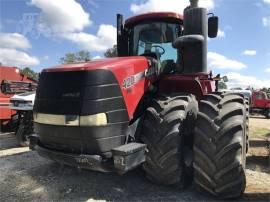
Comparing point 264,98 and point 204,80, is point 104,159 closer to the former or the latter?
point 204,80

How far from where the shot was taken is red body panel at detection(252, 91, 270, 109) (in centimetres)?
2608

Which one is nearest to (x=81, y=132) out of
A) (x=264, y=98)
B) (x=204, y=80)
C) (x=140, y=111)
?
(x=140, y=111)

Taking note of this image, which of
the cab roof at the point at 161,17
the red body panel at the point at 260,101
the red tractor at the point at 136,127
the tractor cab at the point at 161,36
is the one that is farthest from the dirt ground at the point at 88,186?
the red body panel at the point at 260,101

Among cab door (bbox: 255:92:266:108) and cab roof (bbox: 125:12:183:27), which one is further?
cab door (bbox: 255:92:266:108)

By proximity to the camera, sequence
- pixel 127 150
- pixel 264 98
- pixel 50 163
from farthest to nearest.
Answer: pixel 264 98 → pixel 50 163 → pixel 127 150

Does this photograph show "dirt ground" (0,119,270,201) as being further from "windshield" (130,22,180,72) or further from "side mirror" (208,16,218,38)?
"side mirror" (208,16,218,38)

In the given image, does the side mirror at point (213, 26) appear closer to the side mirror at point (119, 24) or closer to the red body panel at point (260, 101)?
the side mirror at point (119, 24)

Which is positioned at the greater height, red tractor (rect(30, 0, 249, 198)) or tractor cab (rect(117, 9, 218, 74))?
tractor cab (rect(117, 9, 218, 74))

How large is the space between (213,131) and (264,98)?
23.9m

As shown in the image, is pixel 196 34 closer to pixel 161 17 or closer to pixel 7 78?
pixel 161 17

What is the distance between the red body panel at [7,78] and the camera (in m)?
9.56

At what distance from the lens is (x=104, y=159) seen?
13.0ft

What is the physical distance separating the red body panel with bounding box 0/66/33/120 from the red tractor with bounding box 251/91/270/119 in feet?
66.3

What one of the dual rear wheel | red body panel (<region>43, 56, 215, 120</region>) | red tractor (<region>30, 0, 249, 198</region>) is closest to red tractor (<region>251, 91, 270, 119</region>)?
red body panel (<region>43, 56, 215, 120</region>)
